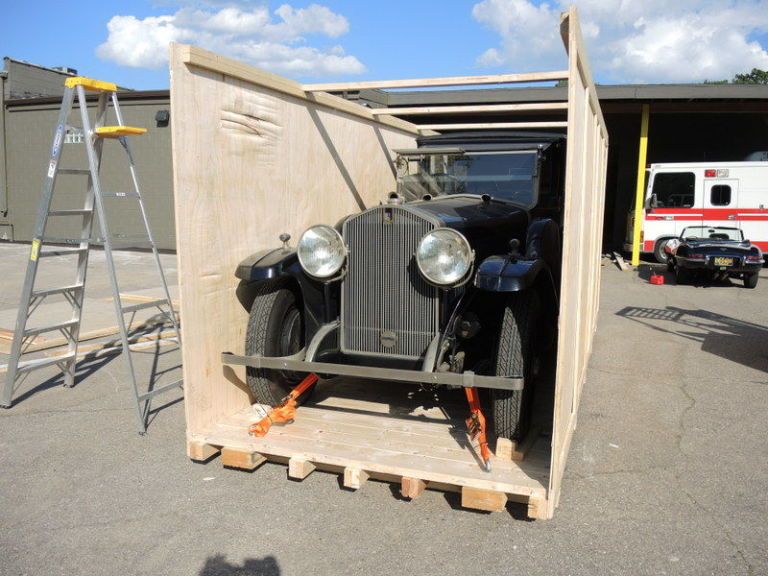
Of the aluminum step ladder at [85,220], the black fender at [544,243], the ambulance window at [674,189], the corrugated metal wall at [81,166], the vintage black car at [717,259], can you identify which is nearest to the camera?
the black fender at [544,243]

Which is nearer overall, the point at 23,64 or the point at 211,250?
the point at 211,250

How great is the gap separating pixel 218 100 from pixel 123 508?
2.43m

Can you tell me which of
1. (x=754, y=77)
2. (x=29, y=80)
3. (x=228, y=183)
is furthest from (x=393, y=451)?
(x=754, y=77)

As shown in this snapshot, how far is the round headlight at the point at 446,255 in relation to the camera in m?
3.80

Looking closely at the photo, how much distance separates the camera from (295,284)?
181 inches

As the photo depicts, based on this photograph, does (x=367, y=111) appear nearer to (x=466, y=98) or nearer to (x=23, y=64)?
(x=466, y=98)

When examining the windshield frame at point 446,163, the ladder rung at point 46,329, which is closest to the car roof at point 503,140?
the windshield frame at point 446,163

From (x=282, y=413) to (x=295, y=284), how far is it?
971 millimetres

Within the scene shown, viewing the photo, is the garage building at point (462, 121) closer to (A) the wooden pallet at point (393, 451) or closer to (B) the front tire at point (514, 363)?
(A) the wooden pallet at point (393, 451)

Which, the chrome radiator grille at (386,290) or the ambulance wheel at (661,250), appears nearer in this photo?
the chrome radiator grille at (386,290)

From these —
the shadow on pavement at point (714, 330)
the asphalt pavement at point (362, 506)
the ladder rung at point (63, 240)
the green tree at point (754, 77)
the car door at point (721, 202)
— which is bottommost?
the asphalt pavement at point (362, 506)

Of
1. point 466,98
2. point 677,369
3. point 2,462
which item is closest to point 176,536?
point 2,462

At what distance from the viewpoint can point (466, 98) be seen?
575 inches

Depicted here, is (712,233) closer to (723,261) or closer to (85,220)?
(723,261)
